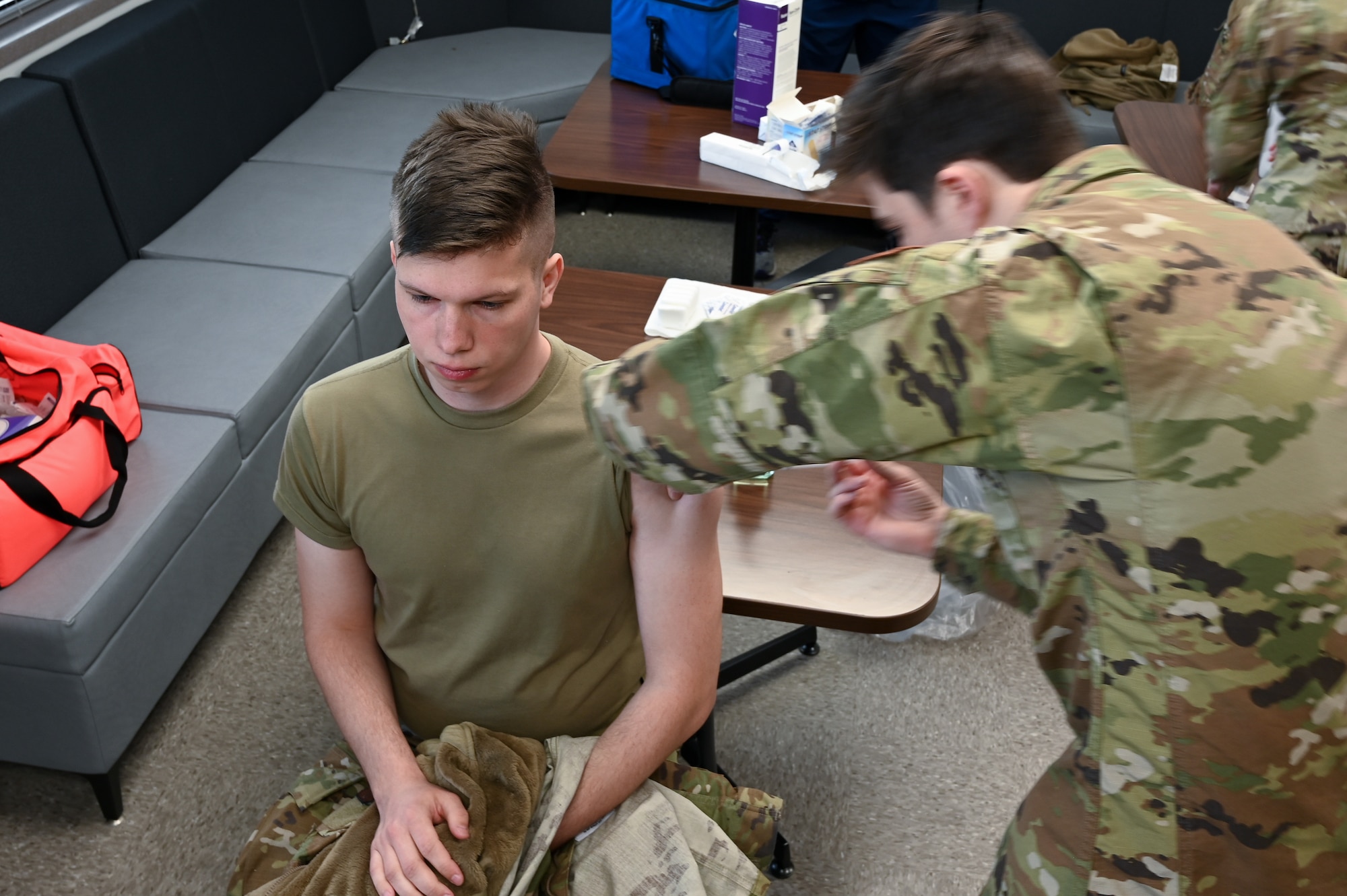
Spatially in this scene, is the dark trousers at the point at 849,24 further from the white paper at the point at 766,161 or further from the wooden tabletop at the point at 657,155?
the white paper at the point at 766,161

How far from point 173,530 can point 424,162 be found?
1136 mm

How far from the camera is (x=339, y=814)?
136 cm

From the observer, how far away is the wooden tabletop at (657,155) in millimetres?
2670

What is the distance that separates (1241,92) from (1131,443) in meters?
1.74

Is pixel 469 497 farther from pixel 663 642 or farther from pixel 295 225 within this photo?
pixel 295 225

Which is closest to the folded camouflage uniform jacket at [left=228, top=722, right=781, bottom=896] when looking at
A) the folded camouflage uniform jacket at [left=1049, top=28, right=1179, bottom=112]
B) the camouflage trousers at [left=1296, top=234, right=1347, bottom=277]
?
the camouflage trousers at [left=1296, top=234, right=1347, bottom=277]

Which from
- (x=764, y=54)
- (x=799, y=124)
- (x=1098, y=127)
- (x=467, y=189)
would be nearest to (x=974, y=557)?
(x=467, y=189)

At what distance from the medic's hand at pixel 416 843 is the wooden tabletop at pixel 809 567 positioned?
1.51ft

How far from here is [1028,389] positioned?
815mm

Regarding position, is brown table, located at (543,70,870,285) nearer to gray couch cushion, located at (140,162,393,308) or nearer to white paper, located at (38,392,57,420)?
gray couch cushion, located at (140,162,393,308)

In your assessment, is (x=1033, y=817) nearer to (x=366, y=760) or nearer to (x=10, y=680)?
(x=366, y=760)

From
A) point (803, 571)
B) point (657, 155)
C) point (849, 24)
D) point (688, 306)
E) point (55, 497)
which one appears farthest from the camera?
point (849, 24)

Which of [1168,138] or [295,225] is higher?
[1168,138]

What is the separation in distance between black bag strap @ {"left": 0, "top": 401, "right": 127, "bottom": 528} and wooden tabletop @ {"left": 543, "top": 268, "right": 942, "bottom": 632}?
3.71 feet
